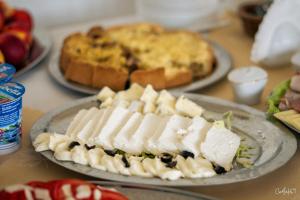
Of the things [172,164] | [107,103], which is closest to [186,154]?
[172,164]

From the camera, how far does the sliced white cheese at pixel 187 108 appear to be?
43.2 inches

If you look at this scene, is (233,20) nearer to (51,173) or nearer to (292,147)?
(292,147)

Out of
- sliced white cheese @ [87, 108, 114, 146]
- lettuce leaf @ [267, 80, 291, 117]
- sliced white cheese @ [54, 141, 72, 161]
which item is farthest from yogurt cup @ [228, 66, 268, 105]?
sliced white cheese @ [54, 141, 72, 161]

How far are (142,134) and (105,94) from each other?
0.23 metres

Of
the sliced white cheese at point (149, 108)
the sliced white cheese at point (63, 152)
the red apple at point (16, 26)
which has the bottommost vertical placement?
the sliced white cheese at point (63, 152)

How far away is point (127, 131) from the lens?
0.98 meters

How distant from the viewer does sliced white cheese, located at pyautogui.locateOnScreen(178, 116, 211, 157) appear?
3.06 feet

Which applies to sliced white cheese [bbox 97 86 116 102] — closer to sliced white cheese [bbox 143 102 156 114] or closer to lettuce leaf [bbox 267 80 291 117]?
sliced white cheese [bbox 143 102 156 114]

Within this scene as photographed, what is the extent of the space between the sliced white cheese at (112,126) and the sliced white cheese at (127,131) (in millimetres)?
12

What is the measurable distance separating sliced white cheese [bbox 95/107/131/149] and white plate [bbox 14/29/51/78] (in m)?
0.45

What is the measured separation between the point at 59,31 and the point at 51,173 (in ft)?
2.94

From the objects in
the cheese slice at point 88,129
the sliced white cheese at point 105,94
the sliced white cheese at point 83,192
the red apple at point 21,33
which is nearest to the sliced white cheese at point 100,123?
the cheese slice at point 88,129

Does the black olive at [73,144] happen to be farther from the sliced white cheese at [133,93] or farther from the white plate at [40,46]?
the white plate at [40,46]

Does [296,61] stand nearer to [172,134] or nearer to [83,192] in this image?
[172,134]
